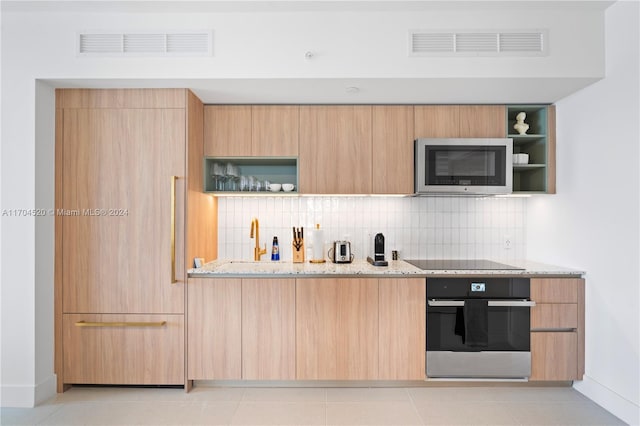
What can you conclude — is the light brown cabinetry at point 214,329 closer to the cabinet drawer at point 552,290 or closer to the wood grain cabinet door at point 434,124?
the wood grain cabinet door at point 434,124

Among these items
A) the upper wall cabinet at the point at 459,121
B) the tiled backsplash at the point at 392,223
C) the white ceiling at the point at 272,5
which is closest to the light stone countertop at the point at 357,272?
the tiled backsplash at the point at 392,223

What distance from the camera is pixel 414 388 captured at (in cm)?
285

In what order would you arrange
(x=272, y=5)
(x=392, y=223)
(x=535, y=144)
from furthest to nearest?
(x=392, y=223) → (x=535, y=144) → (x=272, y=5)

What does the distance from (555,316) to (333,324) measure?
5.08ft

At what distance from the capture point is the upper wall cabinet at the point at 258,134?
3.10 metres

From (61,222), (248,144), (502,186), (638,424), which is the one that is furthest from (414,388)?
(61,222)

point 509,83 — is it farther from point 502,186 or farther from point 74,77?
point 74,77

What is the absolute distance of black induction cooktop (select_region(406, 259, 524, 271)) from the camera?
9.43 ft

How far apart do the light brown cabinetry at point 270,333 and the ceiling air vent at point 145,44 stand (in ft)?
5.17

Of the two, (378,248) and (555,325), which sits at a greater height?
(378,248)

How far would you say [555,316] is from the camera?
2779mm

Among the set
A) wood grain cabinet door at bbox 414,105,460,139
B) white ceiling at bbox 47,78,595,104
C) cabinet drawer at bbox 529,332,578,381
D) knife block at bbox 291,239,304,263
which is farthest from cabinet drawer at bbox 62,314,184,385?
cabinet drawer at bbox 529,332,578,381

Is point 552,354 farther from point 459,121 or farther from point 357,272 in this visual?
point 459,121

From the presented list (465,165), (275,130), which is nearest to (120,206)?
(275,130)
